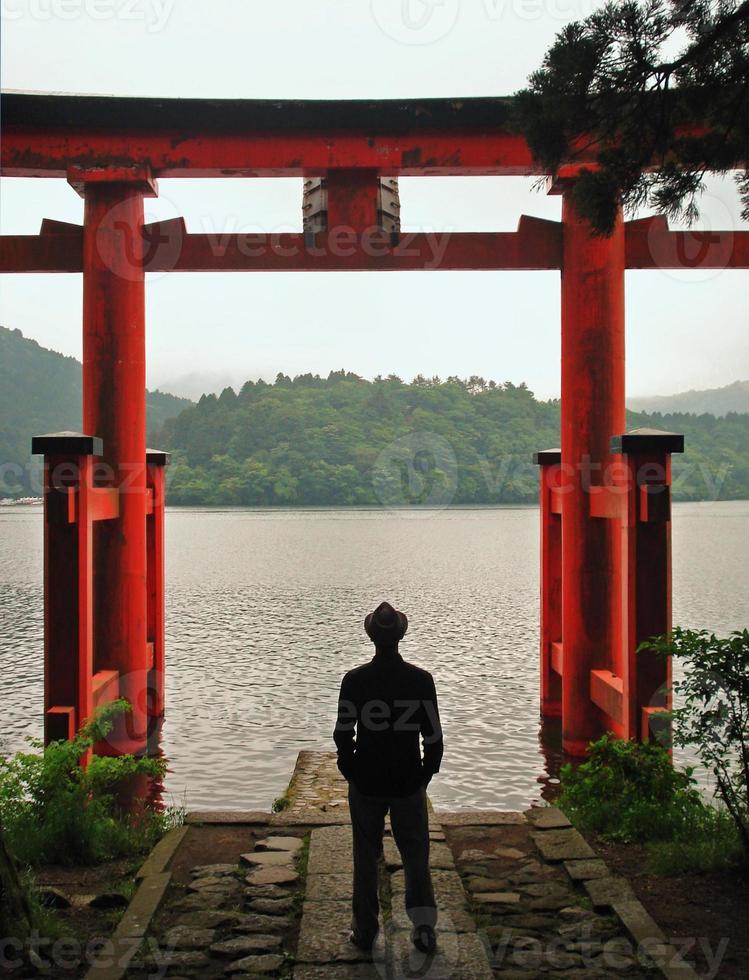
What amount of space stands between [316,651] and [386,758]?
44.0 ft

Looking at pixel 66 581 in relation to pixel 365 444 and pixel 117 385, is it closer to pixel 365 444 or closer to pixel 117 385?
pixel 117 385

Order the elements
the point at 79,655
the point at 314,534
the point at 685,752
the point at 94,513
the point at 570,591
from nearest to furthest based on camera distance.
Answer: the point at 79,655, the point at 94,513, the point at 570,591, the point at 685,752, the point at 314,534

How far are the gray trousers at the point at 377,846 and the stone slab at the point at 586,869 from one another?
107cm

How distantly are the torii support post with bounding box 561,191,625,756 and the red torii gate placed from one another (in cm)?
1

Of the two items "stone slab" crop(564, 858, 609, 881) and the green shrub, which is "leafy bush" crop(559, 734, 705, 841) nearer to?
the green shrub

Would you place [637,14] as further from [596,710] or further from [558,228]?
[596,710]

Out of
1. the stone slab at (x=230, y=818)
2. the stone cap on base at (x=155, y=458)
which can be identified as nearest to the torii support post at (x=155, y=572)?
the stone cap on base at (x=155, y=458)

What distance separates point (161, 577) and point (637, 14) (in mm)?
7857

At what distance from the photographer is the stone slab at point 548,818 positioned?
5590mm

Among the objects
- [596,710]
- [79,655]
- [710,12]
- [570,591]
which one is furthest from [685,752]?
[710,12]

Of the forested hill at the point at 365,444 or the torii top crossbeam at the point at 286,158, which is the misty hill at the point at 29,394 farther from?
the torii top crossbeam at the point at 286,158

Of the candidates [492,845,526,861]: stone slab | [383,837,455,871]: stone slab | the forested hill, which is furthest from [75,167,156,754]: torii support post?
the forested hill

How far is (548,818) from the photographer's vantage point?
18.8 feet

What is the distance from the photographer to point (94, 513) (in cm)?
769
